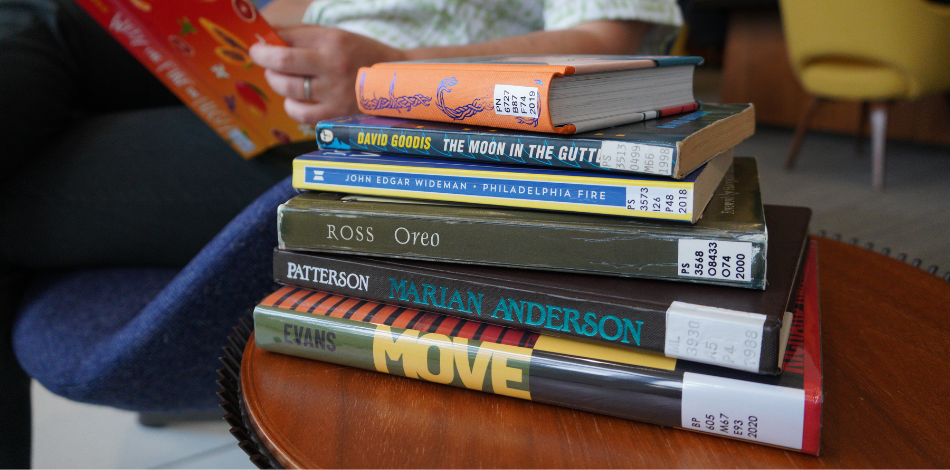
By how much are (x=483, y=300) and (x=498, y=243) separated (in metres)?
0.04

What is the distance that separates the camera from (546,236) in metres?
0.38

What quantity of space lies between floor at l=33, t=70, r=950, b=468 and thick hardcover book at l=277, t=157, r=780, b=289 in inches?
16.8

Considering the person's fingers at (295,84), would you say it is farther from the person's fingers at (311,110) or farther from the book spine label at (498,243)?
the book spine label at (498,243)

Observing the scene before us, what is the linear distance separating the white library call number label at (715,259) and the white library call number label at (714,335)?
31mm

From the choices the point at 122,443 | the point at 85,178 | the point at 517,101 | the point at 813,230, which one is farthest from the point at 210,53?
the point at 813,230

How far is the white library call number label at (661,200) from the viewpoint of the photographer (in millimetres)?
347

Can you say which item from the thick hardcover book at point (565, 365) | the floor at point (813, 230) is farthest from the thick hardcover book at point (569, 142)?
the floor at point (813, 230)

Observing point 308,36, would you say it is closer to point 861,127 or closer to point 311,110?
point 311,110

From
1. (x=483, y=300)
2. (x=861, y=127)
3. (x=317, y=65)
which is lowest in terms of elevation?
(x=861, y=127)

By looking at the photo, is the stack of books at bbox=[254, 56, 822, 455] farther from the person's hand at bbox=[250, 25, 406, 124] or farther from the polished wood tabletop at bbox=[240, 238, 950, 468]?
the person's hand at bbox=[250, 25, 406, 124]

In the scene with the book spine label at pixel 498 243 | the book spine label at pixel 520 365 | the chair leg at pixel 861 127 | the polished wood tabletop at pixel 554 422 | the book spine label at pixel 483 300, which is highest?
the book spine label at pixel 498 243

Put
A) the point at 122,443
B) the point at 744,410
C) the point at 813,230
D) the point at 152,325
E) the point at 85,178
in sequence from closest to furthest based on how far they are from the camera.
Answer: the point at 744,410, the point at 152,325, the point at 85,178, the point at 122,443, the point at 813,230

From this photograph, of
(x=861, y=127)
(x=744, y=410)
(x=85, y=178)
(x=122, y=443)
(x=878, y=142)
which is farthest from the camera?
(x=861, y=127)

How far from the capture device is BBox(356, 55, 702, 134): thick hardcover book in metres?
0.38
